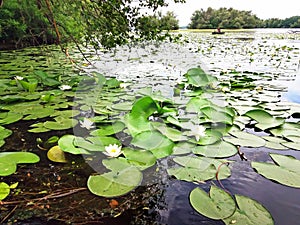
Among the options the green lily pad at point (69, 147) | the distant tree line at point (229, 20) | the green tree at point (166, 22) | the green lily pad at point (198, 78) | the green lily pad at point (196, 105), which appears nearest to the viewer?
the green lily pad at point (69, 147)

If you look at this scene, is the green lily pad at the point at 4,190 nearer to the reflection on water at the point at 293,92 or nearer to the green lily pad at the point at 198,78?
the green lily pad at the point at 198,78

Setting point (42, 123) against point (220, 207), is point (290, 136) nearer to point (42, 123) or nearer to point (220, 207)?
point (220, 207)

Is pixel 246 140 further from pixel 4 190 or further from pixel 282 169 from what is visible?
pixel 4 190

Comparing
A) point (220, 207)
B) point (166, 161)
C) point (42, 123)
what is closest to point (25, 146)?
point (42, 123)

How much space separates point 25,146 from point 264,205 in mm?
1034

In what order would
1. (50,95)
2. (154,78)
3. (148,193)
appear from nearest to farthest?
(148,193) < (50,95) < (154,78)

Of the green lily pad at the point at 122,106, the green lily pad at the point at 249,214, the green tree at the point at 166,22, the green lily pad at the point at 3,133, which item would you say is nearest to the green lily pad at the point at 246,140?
the green lily pad at the point at 249,214

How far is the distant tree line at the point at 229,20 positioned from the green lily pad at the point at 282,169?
26223 mm

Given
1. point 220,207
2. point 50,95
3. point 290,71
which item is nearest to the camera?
point 220,207

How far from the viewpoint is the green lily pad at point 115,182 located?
84 cm

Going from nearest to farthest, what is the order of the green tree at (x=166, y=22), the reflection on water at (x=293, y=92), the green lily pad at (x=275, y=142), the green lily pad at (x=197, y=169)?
the green lily pad at (x=197, y=169) < the green lily pad at (x=275, y=142) < the reflection on water at (x=293, y=92) < the green tree at (x=166, y=22)

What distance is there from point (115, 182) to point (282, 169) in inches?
25.0

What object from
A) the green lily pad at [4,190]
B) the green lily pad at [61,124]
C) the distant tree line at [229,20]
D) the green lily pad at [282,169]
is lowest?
the distant tree line at [229,20]

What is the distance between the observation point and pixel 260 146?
118 cm
